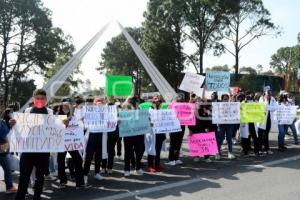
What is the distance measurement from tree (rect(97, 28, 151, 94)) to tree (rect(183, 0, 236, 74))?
53.2 ft

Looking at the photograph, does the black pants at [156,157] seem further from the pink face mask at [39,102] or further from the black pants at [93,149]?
the pink face mask at [39,102]

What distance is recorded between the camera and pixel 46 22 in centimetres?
4453

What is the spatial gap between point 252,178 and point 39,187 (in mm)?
4581

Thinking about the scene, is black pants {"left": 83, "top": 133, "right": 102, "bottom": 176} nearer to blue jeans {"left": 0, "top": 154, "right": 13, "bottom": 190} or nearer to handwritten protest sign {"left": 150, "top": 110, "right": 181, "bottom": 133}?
blue jeans {"left": 0, "top": 154, "right": 13, "bottom": 190}

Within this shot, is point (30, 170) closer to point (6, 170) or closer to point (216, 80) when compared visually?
point (6, 170)

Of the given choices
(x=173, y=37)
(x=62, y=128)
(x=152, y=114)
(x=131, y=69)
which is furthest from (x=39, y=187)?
(x=131, y=69)

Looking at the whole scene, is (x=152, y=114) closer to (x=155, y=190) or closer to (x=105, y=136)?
(x=105, y=136)

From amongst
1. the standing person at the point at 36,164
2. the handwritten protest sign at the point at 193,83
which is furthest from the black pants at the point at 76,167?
the handwritten protest sign at the point at 193,83

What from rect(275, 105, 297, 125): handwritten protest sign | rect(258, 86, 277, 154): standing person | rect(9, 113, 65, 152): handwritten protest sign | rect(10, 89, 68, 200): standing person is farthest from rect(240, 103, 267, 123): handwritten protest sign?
rect(10, 89, 68, 200): standing person

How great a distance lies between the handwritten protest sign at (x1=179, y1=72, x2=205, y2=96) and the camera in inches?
586

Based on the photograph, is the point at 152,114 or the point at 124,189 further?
the point at 152,114

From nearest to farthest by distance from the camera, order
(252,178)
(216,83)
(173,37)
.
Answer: (252,178), (216,83), (173,37)

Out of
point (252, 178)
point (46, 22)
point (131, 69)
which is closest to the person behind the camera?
point (252, 178)

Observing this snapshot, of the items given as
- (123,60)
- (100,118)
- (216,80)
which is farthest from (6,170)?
(123,60)
